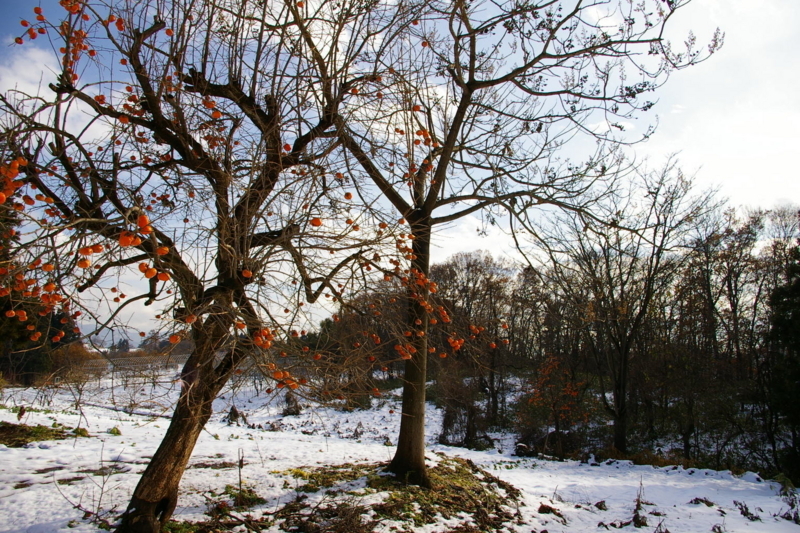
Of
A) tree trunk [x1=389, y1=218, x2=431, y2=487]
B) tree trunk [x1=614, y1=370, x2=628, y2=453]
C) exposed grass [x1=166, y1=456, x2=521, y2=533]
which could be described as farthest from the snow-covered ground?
tree trunk [x1=614, y1=370, x2=628, y2=453]

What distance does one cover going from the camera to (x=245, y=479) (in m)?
4.61

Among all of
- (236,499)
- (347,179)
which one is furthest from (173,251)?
(236,499)

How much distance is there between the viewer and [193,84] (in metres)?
3.43

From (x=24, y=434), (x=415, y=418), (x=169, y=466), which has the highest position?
(x=415, y=418)

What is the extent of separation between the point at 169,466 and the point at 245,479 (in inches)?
62.2

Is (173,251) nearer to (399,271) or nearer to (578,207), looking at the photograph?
(399,271)

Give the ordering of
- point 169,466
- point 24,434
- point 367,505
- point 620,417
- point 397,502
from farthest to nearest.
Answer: point 620,417 → point 24,434 → point 397,502 → point 367,505 → point 169,466

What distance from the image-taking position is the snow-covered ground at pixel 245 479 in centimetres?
319

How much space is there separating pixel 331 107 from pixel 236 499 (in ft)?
11.8

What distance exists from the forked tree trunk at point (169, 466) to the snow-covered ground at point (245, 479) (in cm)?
21

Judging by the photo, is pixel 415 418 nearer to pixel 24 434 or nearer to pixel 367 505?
pixel 367 505

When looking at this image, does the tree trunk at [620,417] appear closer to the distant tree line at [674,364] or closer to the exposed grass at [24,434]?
the distant tree line at [674,364]

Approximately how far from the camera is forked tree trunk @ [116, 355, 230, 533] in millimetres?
3045

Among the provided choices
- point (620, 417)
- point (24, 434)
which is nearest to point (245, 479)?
point (24, 434)
